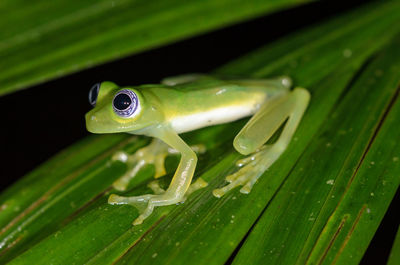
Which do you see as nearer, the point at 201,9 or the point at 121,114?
the point at 121,114

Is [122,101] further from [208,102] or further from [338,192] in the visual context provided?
[338,192]

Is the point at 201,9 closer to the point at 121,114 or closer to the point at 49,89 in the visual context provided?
the point at 121,114

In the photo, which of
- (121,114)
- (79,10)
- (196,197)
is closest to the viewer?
(196,197)

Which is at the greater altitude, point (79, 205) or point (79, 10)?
point (79, 10)

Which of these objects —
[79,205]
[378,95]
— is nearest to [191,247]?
[79,205]

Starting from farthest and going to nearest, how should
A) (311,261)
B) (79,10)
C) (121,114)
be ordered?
1. (79,10)
2. (121,114)
3. (311,261)

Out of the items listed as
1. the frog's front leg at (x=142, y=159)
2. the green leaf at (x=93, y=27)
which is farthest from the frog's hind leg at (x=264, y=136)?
the green leaf at (x=93, y=27)

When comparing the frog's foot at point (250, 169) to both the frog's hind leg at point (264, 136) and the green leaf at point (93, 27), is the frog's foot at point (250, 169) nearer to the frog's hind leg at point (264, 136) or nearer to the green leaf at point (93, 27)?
the frog's hind leg at point (264, 136)

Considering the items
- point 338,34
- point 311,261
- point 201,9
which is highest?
point 201,9
